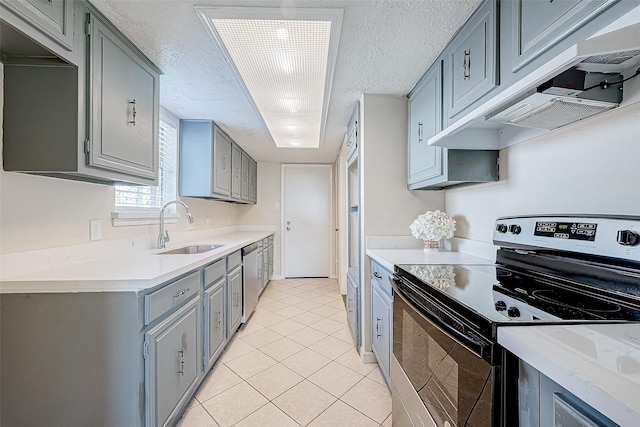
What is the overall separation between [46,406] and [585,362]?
181cm

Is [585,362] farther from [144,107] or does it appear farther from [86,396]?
[144,107]

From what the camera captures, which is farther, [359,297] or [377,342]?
[359,297]

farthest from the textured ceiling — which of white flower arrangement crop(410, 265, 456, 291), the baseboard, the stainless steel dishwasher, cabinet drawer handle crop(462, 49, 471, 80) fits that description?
the baseboard

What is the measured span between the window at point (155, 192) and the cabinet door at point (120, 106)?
1.15 ft

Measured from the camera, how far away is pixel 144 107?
1710 mm

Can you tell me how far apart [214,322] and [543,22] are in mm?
2346

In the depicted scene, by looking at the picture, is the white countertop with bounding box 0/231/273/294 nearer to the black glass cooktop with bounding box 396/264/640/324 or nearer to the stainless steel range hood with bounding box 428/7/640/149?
the black glass cooktop with bounding box 396/264/640/324

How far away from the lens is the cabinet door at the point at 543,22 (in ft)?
2.63

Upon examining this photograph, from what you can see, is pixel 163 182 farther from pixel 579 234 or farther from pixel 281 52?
pixel 579 234

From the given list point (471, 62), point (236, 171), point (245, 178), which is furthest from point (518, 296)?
point (245, 178)

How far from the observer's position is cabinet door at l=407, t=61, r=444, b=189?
1713 mm

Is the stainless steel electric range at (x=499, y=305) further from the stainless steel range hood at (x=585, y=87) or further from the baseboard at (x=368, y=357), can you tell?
the baseboard at (x=368, y=357)

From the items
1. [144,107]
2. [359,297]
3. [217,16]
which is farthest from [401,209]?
[144,107]

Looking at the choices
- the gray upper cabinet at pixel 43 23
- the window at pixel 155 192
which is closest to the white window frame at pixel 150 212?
the window at pixel 155 192
